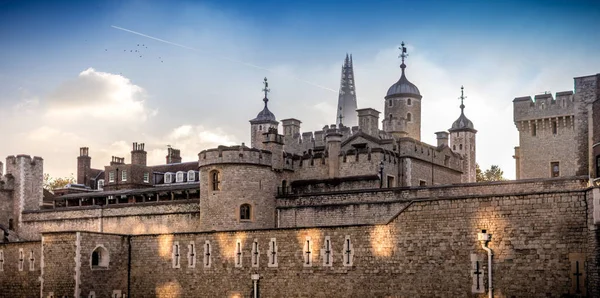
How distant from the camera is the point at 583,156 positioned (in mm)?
53656

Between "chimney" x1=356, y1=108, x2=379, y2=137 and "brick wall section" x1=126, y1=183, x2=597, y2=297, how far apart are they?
24.5 m

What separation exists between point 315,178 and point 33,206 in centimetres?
2206

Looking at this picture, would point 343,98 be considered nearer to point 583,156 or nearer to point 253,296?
point 583,156

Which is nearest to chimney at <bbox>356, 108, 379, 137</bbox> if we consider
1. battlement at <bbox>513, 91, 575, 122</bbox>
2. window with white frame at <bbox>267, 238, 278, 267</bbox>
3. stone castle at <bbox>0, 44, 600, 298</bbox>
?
stone castle at <bbox>0, 44, 600, 298</bbox>

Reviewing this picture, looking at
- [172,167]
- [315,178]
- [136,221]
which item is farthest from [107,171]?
[315,178]

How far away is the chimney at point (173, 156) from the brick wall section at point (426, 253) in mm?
40225

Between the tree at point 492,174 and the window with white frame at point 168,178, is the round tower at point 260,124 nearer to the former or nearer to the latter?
the window with white frame at point 168,178

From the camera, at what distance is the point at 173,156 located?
279ft

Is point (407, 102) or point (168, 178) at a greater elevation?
point (407, 102)

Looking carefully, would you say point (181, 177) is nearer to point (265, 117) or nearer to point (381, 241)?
point (265, 117)

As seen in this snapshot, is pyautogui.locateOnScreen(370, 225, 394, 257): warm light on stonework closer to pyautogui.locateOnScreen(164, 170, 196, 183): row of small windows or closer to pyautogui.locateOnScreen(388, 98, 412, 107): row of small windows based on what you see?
pyautogui.locateOnScreen(388, 98, 412, 107): row of small windows

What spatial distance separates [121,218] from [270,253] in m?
19.3

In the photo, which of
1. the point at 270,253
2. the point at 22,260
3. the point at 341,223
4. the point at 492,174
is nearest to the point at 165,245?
the point at 270,253

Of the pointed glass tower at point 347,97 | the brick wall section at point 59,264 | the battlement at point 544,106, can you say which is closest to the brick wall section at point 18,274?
the brick wall section at point 59,264
